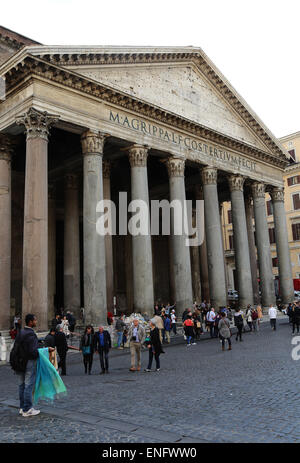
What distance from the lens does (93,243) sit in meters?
15.4

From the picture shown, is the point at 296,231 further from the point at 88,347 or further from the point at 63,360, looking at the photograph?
the point at 63,360

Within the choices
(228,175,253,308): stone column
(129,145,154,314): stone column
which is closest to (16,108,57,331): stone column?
(129,145,154,314): stone column

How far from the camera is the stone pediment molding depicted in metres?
14.1

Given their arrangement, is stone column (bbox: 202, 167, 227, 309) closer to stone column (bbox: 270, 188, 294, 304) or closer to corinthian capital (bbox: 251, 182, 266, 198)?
corinthian capital (bbox: 251, 182, 266, 198)

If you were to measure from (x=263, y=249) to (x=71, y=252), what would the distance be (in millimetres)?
12283

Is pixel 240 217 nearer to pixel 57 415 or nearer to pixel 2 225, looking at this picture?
pixel 2 225

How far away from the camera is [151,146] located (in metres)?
18.5

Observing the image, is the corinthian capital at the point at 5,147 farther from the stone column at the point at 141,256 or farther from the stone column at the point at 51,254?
the stone column at the point at 51,254

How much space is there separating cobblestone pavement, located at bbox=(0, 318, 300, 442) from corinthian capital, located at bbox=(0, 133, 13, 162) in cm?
897

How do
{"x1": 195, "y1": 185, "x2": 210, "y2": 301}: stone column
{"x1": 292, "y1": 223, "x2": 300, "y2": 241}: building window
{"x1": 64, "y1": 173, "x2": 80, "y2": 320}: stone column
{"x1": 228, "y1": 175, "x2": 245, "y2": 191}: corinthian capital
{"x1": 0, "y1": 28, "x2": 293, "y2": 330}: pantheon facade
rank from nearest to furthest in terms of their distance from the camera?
1. {"x1": 0, "y1": 28, "x2": 293, "y2": 330}: pantheon facade
2. {"x1": 64, "y1": 173, "x2": 80, "y2": 320}: stone column
3. {"x1": 228, "y1": 175, "x2": 245, "y2": 191}: corinthian capital
4. {"x1": 195, "y1": 185, "x2": 210, "y2": 301}: stone column
5. {"x1": 292, "y1": 223, "x2": 300, "y2": 241}: building window

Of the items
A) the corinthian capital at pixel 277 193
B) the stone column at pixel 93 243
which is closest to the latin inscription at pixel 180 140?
the stone column at pixel 93 243

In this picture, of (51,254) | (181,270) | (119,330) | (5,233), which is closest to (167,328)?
(119,330)

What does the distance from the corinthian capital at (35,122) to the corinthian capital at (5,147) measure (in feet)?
5.79
